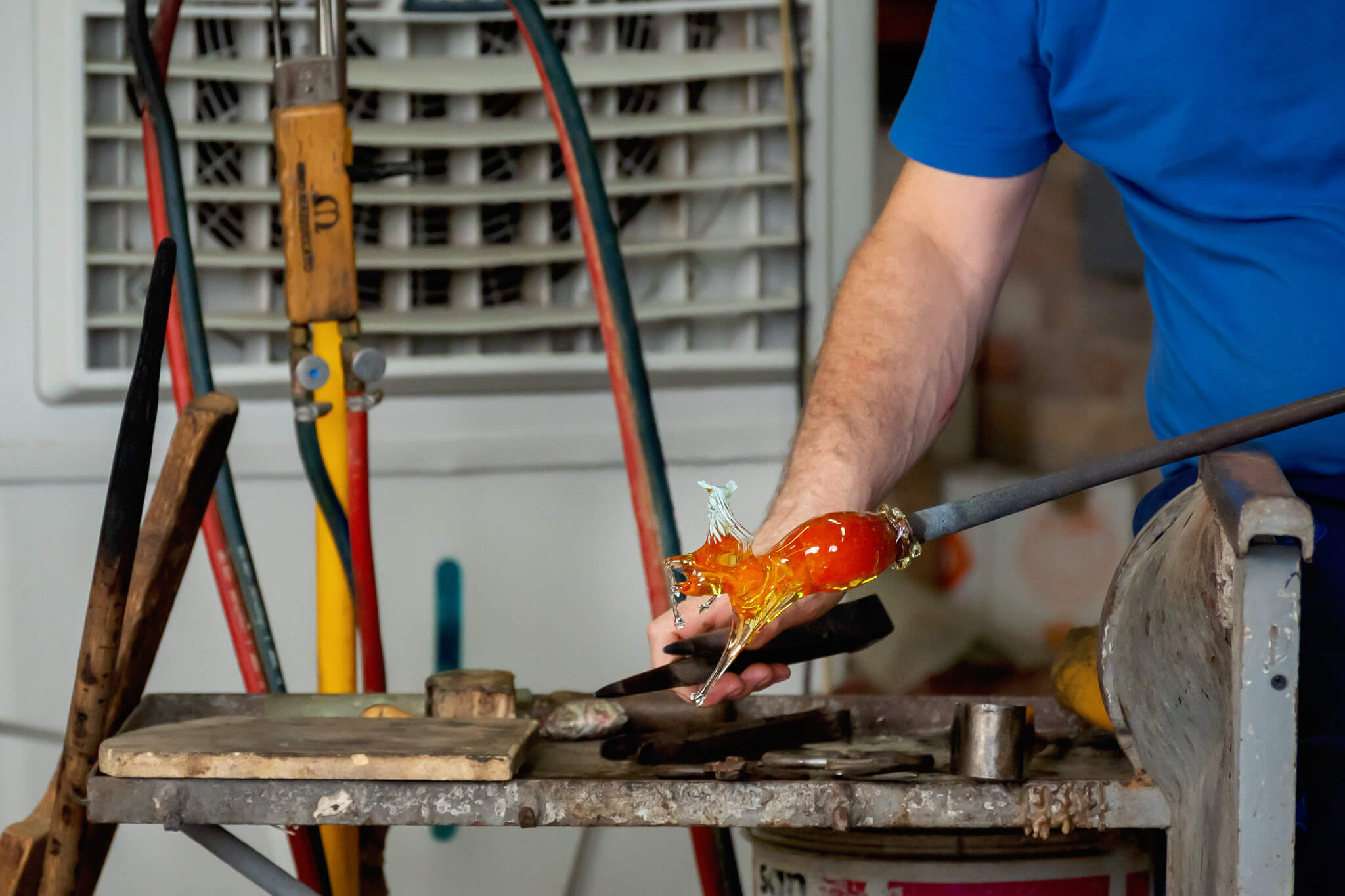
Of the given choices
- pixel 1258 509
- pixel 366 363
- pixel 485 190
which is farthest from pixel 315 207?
pixel 1258 509

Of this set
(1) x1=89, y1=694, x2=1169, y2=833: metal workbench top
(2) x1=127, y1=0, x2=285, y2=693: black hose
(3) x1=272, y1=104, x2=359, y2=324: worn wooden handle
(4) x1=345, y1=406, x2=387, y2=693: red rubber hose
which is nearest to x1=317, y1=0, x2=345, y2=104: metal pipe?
(3) x1=272, y1=104, x2=359, y2=324: worn wooden handle

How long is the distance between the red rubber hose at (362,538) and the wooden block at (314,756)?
1.17ft

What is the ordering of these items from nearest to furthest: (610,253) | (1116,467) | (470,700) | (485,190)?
(1116,467) < (470,700) < (610,253) < (485,190)

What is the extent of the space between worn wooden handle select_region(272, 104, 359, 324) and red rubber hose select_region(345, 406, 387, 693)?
112mm

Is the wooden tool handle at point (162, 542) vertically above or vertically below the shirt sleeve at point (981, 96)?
below

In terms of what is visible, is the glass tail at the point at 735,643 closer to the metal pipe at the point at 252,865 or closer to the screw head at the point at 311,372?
the metal pipe at the point at 252,865

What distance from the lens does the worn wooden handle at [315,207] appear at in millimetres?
1061

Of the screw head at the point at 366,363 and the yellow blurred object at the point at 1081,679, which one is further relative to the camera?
the screw head at the point at 366,363

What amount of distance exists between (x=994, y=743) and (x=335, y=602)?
64cm

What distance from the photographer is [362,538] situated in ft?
3.71

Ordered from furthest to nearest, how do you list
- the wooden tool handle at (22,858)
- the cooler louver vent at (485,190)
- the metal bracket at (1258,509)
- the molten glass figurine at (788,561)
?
the cooler louver vent at (485,190) → the wooden tool handle at (22,858) → the molten glass figurine at (788,561) → the metal bracket at (1258,509)

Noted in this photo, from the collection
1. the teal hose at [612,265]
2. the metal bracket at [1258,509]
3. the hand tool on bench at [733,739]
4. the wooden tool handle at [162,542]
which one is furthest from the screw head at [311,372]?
the metal bracket at [1258,509]

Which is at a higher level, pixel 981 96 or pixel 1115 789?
pixel 981 96

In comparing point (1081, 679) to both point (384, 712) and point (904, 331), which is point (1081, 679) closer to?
point (904, 331)
